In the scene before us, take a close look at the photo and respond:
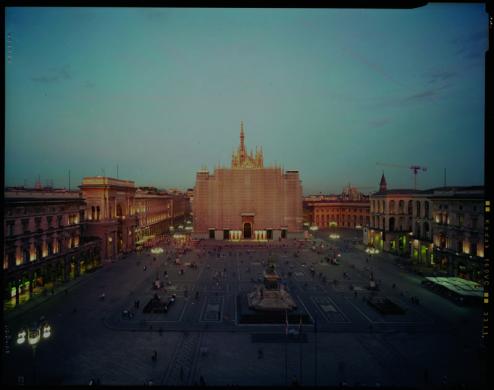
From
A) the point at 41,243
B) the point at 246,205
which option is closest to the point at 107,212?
the point at 41,243

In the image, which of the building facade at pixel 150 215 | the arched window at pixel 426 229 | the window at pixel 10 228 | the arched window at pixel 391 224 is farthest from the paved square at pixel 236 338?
the building facade at pixel 150 215

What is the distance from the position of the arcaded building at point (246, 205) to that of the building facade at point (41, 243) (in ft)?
Result: 129

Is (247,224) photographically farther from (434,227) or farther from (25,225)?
(25,225)

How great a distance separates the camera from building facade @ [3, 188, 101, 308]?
112ft

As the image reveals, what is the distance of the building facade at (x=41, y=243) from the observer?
1340 inches

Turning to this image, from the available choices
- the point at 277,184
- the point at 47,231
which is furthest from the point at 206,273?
the point at 277,184

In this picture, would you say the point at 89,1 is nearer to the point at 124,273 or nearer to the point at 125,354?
the point at 125,354

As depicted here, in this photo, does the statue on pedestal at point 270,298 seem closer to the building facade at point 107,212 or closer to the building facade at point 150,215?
the building facade at point 107,212

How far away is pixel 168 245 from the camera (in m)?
75.6

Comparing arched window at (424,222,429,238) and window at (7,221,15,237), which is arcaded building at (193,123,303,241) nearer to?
arched window at (424,222,429,238)

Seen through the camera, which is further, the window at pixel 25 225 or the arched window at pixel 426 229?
the arched window at pixel 426 229

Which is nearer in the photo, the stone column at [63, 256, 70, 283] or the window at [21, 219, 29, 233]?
the window at [21, 219, 29, 233]

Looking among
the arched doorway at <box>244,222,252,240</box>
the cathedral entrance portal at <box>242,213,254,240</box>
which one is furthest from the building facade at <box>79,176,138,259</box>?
the arched doorway at <box>244,222,252,240</box>

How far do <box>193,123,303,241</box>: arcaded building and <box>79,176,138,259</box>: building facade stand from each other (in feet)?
88.2
